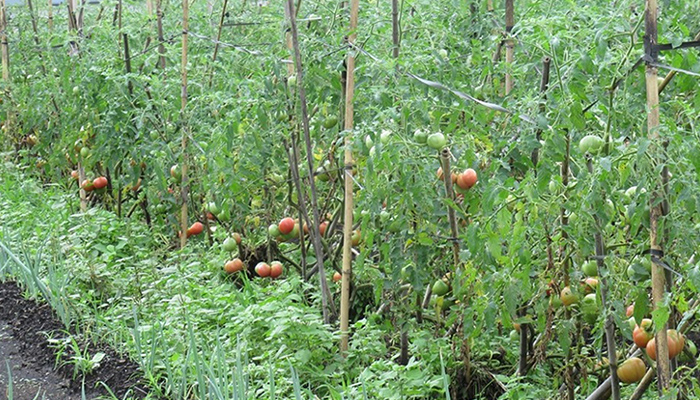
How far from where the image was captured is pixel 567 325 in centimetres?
277

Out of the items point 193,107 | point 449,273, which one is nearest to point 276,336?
point 449,273

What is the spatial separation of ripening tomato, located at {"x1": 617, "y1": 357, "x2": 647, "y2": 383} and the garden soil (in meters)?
1.49

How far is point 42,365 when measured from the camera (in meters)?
3.52

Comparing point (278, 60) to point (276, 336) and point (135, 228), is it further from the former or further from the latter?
point (135, 228)

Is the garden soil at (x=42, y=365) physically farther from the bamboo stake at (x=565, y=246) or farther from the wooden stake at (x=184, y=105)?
the bamboo stake at (x=565, y=246)

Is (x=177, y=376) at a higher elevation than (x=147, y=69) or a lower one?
lower

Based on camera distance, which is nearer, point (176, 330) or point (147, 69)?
point (176, 330)

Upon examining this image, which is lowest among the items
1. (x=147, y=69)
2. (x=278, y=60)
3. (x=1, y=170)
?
(x=1, y=170)

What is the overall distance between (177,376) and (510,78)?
164cm

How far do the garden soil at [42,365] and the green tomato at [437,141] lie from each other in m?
1.21

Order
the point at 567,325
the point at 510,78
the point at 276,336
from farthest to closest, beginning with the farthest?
1. the point at 510,78
2. the point at 276,336
3. the point at 567,325

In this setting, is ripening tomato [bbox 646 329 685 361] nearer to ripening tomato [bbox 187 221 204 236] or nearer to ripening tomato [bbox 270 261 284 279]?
ripening tomato [bbox 270 261 284 279]

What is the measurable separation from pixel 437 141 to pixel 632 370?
85cm

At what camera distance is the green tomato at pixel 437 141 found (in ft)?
9.42
